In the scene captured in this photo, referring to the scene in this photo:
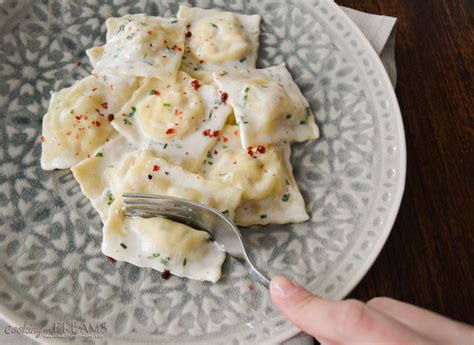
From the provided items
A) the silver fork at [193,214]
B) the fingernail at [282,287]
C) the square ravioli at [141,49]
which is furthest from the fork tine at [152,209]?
the square ravioli at [141,49]

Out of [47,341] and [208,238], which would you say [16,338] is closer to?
[47,341]

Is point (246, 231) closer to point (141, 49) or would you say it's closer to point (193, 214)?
point (193, 214)

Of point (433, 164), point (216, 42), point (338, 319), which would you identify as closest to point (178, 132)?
point (216, 42)

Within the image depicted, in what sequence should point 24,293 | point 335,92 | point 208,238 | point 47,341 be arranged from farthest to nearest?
point 335,92 < point 208,238 < point 24,293 < point 47,341

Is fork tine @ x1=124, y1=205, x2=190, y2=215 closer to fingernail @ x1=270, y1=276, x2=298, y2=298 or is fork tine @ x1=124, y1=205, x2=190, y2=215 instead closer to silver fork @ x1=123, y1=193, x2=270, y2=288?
silver fork @ x1=123, y1=193, x2=270, y2=288

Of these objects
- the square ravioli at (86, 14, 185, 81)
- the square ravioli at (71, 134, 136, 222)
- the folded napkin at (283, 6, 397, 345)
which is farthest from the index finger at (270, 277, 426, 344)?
the folded napkin at (283, 6, 397, 345)

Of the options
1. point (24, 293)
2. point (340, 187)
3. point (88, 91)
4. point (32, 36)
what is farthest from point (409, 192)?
point (32, 36)

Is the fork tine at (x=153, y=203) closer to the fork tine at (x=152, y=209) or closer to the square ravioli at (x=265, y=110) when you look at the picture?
the fork tine at (x=152, y=209)
